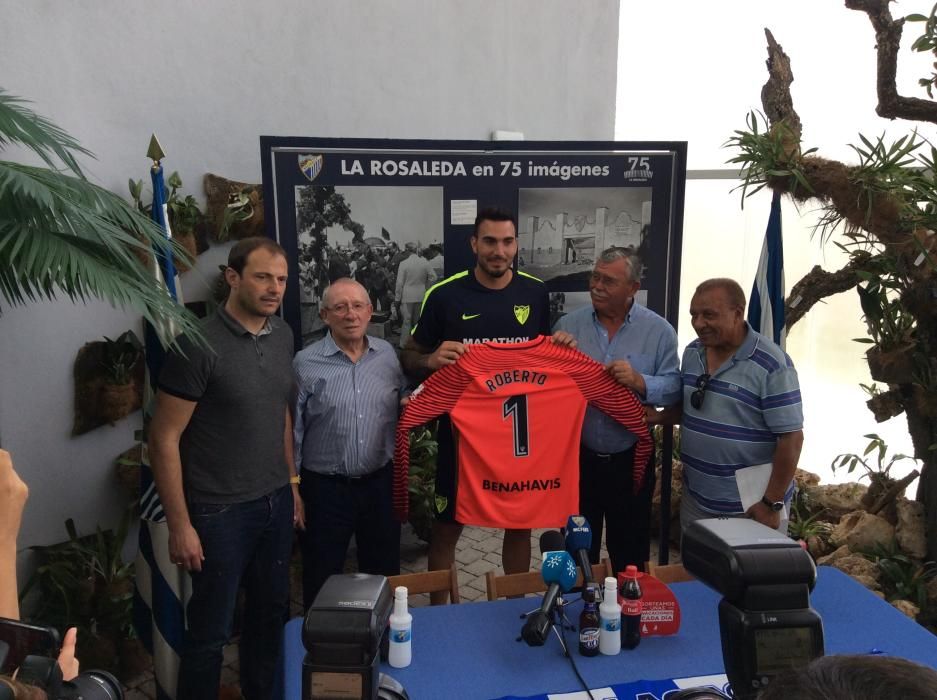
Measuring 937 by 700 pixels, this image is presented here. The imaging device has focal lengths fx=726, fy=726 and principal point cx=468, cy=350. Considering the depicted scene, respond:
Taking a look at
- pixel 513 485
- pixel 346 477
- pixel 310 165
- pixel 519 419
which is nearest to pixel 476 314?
pixel 519 419

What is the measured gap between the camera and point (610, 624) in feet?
7.59

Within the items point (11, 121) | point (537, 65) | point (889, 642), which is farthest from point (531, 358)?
point (537, 65)

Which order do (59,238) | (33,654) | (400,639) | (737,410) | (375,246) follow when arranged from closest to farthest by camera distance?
(33,654)
(59,238)
(400,639)
(737,410)
(375,246)

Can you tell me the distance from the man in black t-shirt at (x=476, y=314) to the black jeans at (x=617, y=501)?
69 centimetres

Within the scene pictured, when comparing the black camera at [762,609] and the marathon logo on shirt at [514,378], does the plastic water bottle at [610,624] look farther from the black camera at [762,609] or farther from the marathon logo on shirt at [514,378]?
the marathon logo on shirt at [514,378]

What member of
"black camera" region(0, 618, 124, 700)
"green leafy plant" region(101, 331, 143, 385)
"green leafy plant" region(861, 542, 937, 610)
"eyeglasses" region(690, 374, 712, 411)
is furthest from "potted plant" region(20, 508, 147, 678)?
"green leafy plant" region(861, 542, 937, 610)

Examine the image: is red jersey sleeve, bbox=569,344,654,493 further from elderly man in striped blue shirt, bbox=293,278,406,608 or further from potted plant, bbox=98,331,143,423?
potted plant, bbox=98,331,143,423

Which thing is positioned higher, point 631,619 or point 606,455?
point 606,455

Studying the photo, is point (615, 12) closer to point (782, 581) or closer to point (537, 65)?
point (537, 65)

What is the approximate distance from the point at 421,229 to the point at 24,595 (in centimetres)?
288

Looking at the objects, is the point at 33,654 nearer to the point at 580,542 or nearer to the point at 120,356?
the point at 580,542

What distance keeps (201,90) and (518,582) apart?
11.9ft

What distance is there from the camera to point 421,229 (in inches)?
167

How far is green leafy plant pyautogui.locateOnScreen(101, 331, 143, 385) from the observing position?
4.12m
